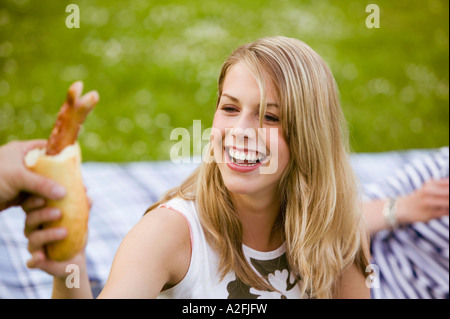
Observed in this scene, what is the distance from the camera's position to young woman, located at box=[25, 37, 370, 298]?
4.73 feet

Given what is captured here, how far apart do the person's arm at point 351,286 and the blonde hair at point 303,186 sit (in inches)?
0.9

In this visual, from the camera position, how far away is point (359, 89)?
509 centimetres

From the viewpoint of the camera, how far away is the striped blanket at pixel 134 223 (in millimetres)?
2293

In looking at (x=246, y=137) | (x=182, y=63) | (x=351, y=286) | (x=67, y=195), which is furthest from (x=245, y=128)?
(x=182, y=63)

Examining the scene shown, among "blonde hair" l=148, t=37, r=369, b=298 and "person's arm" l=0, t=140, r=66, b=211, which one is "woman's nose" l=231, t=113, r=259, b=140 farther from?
"person's arm" l=0, t=140, r=66, b=211

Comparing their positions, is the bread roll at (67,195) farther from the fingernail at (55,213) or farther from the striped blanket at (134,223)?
the striped blanket at (134,223)

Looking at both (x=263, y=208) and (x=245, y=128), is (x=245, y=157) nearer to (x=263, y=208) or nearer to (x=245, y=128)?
(x=245, y=128)

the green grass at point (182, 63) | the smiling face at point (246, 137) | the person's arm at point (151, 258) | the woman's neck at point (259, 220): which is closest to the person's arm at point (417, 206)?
the woman's neck at point (259, 220)

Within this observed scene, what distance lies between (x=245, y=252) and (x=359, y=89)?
378 centimetres

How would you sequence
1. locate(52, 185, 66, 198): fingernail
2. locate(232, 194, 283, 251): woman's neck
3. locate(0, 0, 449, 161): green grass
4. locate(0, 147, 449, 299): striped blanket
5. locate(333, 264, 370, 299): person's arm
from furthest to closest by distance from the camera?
locate(0, 0, 449, 161): green grass, locate(0, 147, 449, 299): striped blanket, locate(333, 264, 370, 299): person's arm, locate(232, 194, 283, 251): woman's neck, locate(52, 185, 66, 198): fingernail

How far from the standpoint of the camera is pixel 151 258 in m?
1.32

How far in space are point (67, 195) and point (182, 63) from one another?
13.9ft

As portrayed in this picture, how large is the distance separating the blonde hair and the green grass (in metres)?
2.42

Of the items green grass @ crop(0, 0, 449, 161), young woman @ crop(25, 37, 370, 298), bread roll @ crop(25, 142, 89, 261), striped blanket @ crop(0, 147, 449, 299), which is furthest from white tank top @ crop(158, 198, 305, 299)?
green grass @ crop(0, 0, 449, 161)
